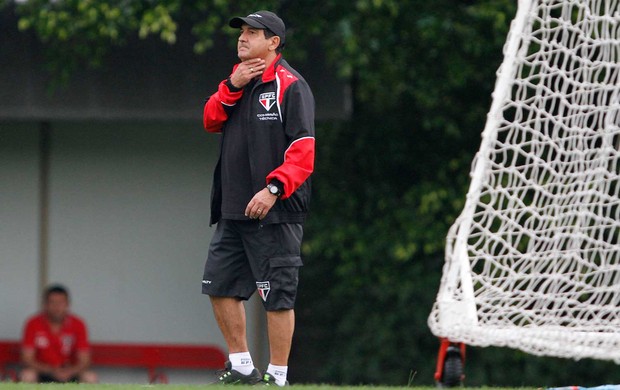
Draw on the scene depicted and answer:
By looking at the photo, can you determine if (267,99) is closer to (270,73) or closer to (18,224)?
(270,73)

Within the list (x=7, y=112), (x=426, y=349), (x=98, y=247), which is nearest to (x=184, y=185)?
(x=98, y=247)

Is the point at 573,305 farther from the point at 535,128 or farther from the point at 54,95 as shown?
the point at 54,95

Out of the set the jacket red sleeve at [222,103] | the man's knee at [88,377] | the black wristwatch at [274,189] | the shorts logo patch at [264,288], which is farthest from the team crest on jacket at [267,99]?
the man's knee at [88,377]

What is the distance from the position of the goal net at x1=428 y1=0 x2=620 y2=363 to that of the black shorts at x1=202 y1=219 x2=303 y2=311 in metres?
0.76

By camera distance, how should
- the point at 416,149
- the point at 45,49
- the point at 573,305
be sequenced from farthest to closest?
the point at 416,149, the point at 45,49, the point at 573,305

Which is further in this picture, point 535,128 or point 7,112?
point 7,112

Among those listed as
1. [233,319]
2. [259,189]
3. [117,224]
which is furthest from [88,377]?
[259,189]

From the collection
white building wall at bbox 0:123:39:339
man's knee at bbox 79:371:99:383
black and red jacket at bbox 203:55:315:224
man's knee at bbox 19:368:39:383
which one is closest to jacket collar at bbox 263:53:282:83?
black and red jacket at bbox 203:55:315:224

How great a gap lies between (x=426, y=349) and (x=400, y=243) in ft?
3.37

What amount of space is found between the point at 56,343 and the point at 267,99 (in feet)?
18.4

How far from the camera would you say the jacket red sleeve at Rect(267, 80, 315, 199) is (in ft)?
19.4

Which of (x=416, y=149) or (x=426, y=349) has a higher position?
(x=416, y=149)

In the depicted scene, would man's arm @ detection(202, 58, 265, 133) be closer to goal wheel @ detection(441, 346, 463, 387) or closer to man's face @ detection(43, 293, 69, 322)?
goal wheel @ detection(441, 346, 463, 387)

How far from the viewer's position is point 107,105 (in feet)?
35.2
